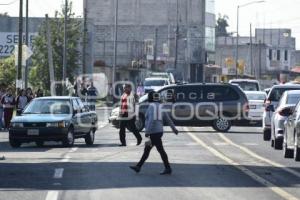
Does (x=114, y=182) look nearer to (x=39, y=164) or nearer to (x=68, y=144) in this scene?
(x=39, y=164)

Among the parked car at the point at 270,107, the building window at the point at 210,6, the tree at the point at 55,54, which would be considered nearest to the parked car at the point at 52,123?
the parked car at the point at 270,107

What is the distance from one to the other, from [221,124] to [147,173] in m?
18.9

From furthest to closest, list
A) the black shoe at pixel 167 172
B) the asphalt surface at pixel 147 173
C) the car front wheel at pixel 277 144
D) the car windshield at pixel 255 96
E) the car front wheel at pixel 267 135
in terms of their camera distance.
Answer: the car windshield at pixel 255 96 < the car front wheel at pixel 267 135 < the car front wheel at pixel 277 144 < the black shoe at pixel 167 172 < the asphalt surface at pixel 147 173

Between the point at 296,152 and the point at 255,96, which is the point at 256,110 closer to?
the point at 255,96

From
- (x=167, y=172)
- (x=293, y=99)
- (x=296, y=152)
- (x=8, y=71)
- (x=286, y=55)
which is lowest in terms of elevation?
(x=167, y=172)

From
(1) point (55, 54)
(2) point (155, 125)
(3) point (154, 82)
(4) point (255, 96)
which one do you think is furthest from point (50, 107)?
(3) point (154, 82)

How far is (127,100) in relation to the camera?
90.9ft

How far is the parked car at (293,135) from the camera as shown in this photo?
70.2 ft

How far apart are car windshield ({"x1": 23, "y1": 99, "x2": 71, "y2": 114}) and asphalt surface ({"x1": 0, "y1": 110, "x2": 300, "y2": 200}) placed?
1099 mm

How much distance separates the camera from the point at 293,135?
22125 mm

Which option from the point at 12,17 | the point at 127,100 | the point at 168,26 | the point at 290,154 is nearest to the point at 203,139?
the point at 127,100

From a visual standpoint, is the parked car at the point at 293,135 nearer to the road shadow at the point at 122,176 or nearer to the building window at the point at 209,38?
the road shadow at the point at 122,176

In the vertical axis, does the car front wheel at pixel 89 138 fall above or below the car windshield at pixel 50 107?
below

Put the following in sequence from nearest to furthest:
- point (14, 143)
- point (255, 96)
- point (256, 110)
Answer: point (14, 143) → point (256, 110) → point (255, 96)
